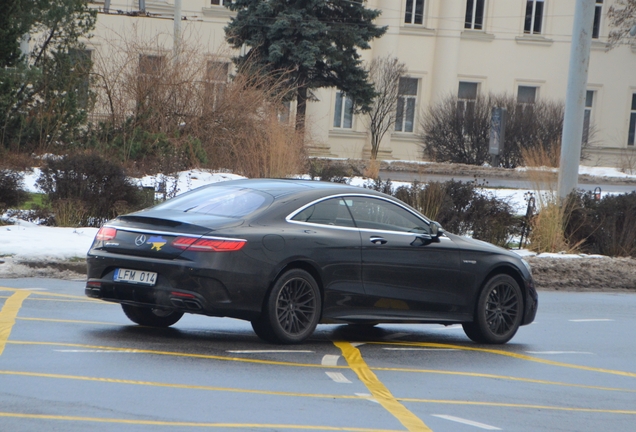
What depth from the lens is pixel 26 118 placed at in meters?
25.6

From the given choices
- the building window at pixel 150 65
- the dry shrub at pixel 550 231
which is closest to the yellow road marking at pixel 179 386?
the dry shrub at pixel 550 231

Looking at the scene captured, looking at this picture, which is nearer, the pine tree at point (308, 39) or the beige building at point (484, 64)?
the pine tree at point (308, 39)

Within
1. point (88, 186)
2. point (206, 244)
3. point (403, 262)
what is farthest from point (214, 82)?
point (206, 244)

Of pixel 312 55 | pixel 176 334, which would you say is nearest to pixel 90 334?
pixel 176 334

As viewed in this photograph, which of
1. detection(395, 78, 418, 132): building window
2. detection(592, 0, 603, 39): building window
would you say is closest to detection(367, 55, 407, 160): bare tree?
detection(395, 78, 418, 132): building window

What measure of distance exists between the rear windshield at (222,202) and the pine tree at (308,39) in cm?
2667

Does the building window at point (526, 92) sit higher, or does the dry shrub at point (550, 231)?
the building window at point (526, 92)

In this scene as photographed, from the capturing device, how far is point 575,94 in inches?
738

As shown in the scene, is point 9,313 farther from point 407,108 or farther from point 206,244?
point 407,108

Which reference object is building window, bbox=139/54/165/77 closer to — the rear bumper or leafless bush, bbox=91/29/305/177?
leafless bush, bbox=91/29/305/177

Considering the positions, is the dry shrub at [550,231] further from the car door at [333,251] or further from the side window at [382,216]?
the car door at [333,251]

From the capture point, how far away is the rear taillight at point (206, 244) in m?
8.62

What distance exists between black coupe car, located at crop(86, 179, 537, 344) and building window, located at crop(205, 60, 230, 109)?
1669 centimetres

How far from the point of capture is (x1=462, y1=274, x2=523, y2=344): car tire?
10438 mm
